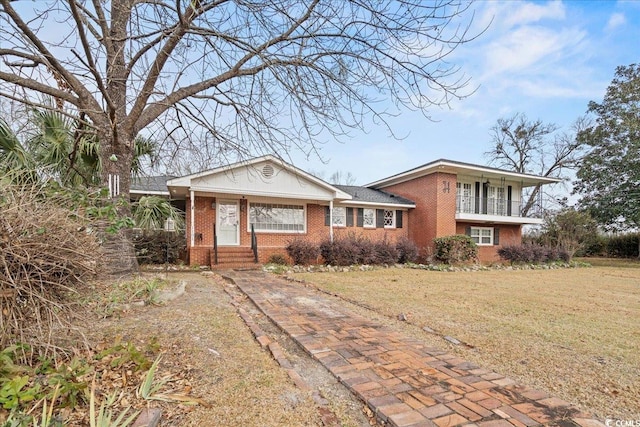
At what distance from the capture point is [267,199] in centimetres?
1467

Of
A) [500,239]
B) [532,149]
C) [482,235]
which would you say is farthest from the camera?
[532,149]

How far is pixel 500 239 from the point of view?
20.0 m

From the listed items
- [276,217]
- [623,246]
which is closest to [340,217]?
[276,217]

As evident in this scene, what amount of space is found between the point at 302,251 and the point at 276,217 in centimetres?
287

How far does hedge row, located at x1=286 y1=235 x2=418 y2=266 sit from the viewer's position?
12.9 m

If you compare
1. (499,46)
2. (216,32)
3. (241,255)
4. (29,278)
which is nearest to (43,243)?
(29,278)

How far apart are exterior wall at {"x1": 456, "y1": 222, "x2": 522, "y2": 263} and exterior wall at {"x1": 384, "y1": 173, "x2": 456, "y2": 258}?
178 centimetres

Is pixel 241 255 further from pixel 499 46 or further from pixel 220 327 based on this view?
pixel 499 46

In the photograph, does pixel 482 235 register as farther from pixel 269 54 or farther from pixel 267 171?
pixel 269 54

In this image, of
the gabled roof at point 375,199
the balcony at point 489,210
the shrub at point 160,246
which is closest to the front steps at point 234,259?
the shrub at point 160,246

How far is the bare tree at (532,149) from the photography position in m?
27.8

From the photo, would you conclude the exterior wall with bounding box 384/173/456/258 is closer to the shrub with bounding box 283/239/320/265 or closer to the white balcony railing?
the white balcony railing

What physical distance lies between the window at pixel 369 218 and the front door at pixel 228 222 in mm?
6964

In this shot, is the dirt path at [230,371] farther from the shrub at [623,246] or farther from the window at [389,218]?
the shrub at [623,246]
